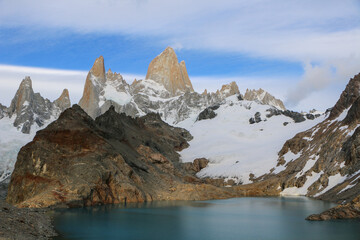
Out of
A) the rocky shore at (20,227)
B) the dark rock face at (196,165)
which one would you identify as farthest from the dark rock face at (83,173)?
the dark rock face at (196,165)

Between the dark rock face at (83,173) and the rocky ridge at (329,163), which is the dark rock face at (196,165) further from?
the dark rock face at (83,173)

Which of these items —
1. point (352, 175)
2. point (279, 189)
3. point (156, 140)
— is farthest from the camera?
point (156, 140)

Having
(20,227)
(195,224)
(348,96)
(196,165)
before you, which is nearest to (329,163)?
(348,96)

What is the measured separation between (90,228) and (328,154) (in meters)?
85.4

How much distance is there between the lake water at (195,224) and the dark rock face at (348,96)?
3187 inches

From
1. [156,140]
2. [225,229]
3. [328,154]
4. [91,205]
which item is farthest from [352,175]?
[156,140]

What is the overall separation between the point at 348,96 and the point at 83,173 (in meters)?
105

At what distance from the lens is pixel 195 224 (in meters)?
65.9

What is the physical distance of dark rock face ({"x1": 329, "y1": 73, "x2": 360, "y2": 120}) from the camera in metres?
152

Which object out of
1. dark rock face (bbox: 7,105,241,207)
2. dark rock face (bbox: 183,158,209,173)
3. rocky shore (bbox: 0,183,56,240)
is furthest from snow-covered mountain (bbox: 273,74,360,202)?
rocky shore (bbox: 0,183,56,240)

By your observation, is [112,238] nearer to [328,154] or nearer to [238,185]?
[328,154]

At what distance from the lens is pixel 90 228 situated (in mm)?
59469

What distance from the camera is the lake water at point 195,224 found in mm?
54219

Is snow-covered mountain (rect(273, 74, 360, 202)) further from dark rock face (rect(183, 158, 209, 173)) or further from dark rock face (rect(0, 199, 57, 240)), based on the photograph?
dark rock face (rect(0, 199, 57, 240))
